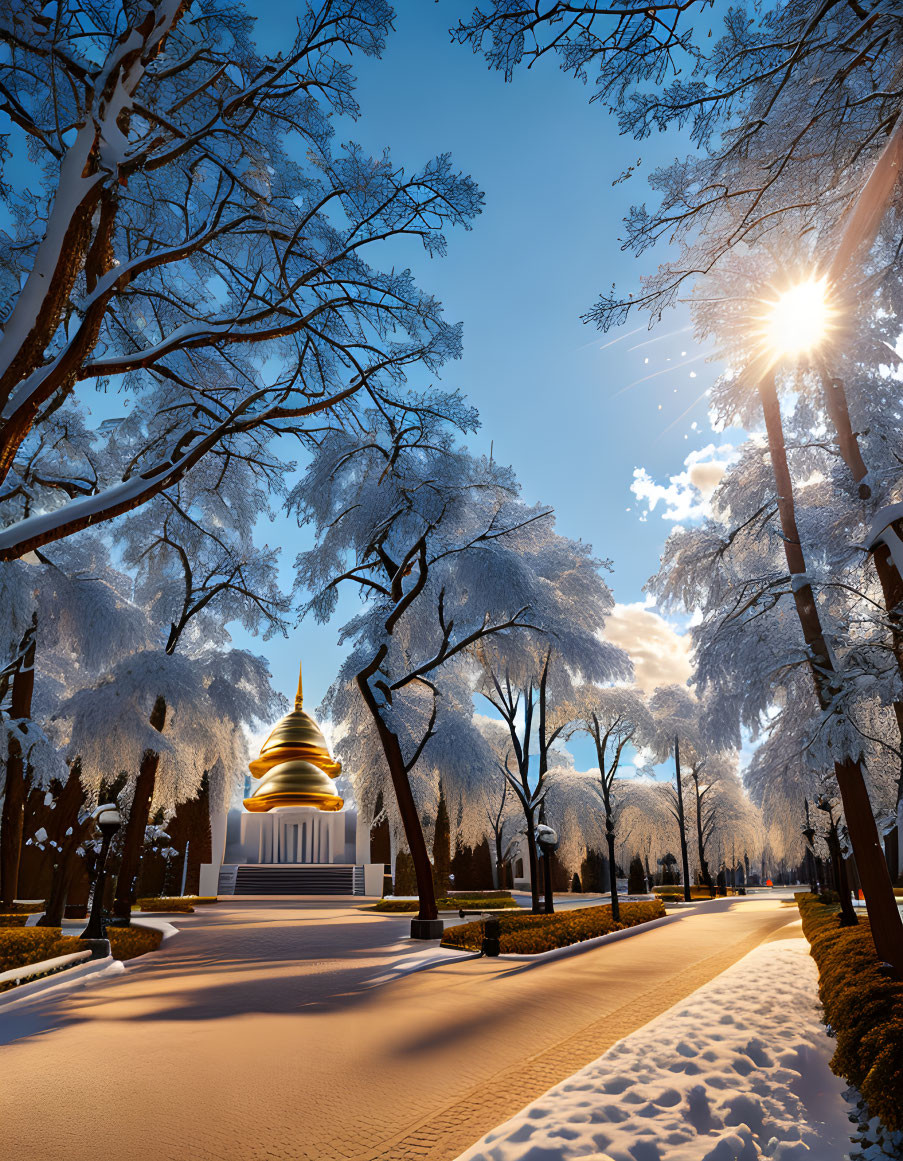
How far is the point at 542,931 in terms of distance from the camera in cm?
1393

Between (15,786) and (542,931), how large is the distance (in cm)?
1159

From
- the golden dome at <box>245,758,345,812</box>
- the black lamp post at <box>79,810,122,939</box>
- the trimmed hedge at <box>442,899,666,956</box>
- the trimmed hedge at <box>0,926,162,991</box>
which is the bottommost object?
the trimmed hedge at <box>442,899,666,956</box>

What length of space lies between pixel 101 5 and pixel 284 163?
2.42 meters

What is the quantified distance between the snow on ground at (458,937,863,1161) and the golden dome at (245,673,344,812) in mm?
43246

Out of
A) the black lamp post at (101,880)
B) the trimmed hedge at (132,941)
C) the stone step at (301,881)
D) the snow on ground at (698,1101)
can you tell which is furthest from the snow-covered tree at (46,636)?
the stone step at (301,881)

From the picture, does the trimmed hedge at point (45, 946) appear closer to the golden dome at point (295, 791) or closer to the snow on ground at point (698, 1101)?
the snow on ground at point (698, 1101)

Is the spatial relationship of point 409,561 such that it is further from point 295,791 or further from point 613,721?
point 295,791

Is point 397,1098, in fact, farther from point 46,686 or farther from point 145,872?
point 145,872

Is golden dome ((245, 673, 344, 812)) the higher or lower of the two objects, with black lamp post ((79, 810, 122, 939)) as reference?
higher

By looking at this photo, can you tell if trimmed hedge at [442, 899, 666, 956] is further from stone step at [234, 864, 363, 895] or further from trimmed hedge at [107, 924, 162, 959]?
stone step at [234, 864, 363, 895]

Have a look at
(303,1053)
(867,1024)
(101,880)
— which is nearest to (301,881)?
(101,880)

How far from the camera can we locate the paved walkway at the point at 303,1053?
4.76 metres

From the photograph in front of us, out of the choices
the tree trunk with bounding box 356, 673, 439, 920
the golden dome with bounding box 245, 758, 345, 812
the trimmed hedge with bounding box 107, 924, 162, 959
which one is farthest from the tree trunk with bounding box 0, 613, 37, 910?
the golden dome with bounding box 245, 758, 345, 812

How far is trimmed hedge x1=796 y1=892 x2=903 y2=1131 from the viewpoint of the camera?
476 cm
